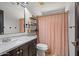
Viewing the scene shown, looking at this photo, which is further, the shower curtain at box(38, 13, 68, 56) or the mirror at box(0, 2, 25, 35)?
the shower curtain at box(38, 13, 68, 56)

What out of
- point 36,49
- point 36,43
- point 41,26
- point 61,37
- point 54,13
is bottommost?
point 36,49

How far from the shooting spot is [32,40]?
2010mm

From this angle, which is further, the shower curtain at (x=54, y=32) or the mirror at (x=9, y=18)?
the shower curtain at (x=54, y=32)

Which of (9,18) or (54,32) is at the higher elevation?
(9,18)

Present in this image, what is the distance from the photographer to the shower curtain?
1955 millimetres

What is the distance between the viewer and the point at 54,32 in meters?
2.05

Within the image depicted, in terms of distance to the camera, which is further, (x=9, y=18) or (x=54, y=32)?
(x=54, y=32)

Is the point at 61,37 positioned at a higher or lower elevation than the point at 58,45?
higher

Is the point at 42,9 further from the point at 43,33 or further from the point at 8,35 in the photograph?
the point at 8,35

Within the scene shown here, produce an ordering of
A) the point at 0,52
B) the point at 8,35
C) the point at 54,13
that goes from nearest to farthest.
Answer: the point at 0,52, the point at 8,35, the point at 54,13

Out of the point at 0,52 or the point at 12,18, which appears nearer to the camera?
the point at 0,52

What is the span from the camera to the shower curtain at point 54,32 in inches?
77.0

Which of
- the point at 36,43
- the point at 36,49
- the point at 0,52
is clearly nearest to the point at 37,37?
the point at 36,43

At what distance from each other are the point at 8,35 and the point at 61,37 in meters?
1.05
